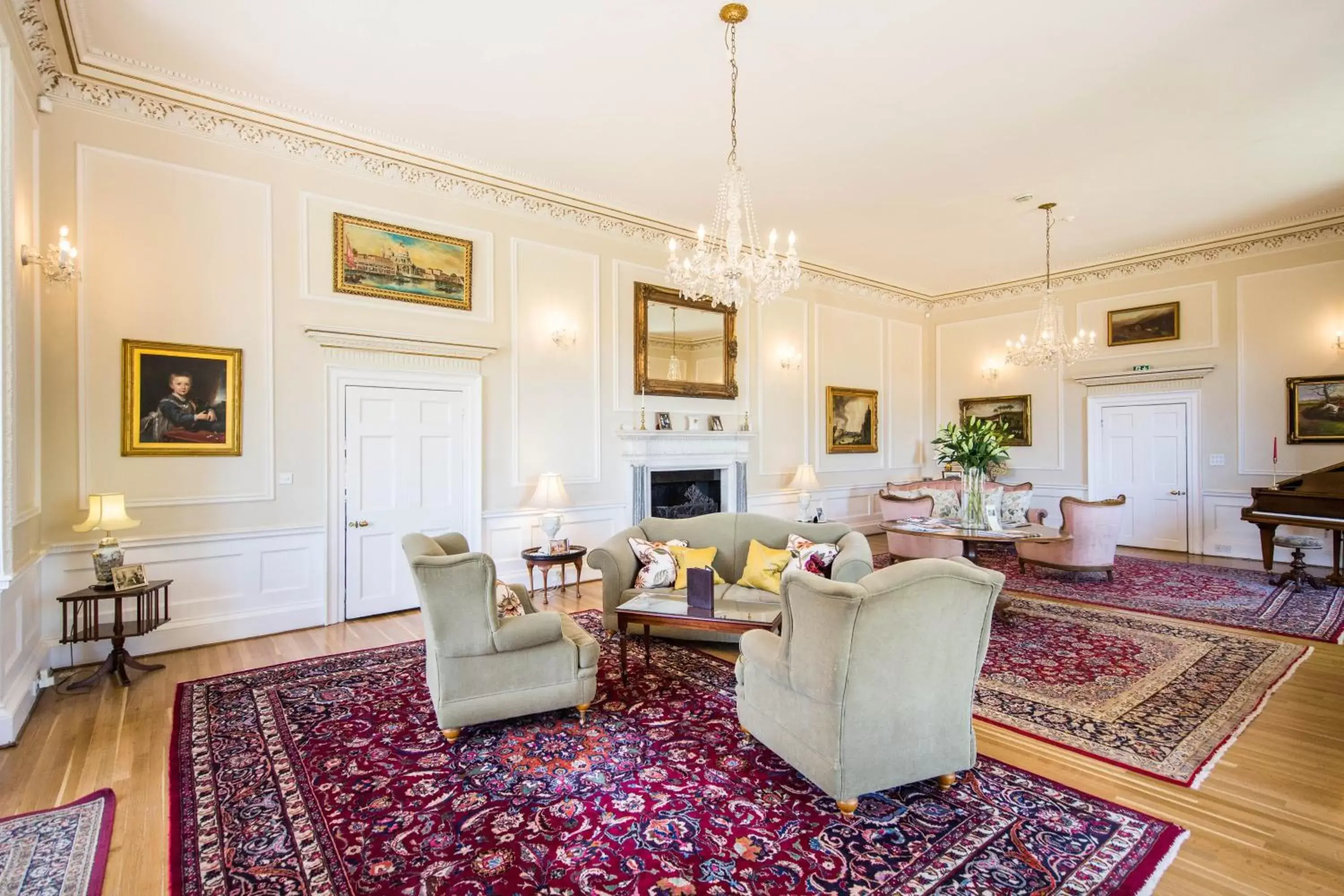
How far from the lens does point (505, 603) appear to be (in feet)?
11.5

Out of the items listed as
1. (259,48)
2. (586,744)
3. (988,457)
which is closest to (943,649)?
(586,744)

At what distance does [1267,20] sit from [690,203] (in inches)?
175

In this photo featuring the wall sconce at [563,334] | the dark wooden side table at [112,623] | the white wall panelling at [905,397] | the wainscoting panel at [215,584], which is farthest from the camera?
the white wall panelling at [905,397]

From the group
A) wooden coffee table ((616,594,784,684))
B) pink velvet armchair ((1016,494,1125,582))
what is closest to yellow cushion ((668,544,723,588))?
wooden coffee table ((616,594,784,684))

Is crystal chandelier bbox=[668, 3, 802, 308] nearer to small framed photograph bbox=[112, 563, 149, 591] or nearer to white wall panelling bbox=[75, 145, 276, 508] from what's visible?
white wall panelling bbox=[75, 145, 276, 508]

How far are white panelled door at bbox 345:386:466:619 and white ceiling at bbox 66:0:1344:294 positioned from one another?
2224mm

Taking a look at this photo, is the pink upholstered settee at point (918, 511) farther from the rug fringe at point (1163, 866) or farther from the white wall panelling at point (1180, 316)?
the rug fringe at point (1163, 866)

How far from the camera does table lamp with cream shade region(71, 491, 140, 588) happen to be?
3805mm

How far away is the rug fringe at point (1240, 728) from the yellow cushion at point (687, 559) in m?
2.76

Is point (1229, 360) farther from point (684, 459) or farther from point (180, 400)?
point (180, 400)

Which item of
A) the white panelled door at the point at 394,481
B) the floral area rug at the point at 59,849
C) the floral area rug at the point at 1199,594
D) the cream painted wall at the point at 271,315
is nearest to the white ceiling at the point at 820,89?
the cream painted wall at the point at 271,315

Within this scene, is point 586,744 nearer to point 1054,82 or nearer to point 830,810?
point 830,810

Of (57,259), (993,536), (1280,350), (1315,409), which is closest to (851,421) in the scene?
(993,536)

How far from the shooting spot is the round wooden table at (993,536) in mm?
5227
